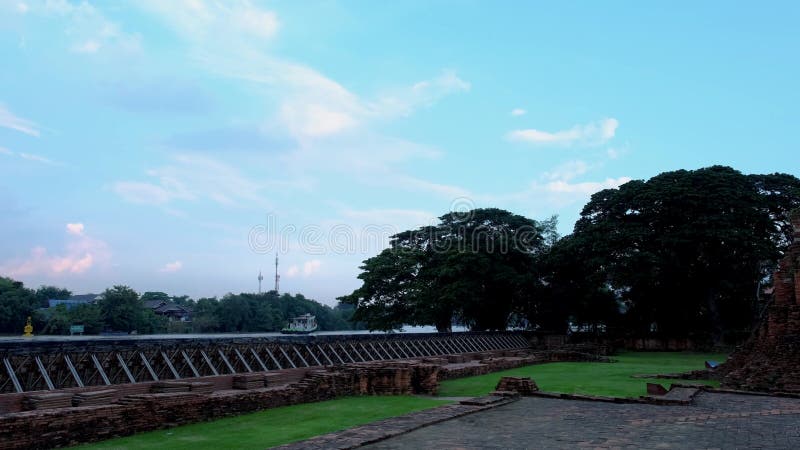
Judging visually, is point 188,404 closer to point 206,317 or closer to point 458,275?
point 458,275

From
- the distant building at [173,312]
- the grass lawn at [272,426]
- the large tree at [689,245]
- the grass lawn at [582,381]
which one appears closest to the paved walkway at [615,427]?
the grass lawn at [272,426]

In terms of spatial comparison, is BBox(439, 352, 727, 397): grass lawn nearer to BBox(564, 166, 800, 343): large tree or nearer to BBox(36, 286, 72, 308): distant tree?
BBox(564, 166, 800, 343): large tree

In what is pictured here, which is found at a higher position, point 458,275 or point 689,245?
point 689,245

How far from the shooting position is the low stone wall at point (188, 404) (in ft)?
30.7

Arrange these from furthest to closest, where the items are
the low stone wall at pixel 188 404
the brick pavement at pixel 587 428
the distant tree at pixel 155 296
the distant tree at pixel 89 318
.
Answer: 1. the distant tree at pixel 155 296
2. the distant tree at pixel 89 318
3. the low stone wall at pixel 188 404
4. the brick pavement at pixel 587 428

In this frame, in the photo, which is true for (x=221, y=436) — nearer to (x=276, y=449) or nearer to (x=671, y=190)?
(x=276, y=449)

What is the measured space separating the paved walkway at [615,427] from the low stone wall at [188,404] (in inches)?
196

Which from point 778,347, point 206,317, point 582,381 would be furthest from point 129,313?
point 778,347

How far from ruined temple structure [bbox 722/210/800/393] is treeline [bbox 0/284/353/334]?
43.2m

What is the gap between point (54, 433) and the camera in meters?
9.48

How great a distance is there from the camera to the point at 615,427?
9727 mm

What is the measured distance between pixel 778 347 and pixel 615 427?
10062 millimetres

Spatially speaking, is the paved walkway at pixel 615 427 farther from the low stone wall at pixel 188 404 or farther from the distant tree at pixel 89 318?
the distant tree at pixel 89 318

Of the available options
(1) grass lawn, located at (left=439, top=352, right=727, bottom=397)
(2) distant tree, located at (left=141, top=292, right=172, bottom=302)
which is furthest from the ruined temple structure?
(2) distant tree, located at (left=141, top=292, right=172, bottom=302)
